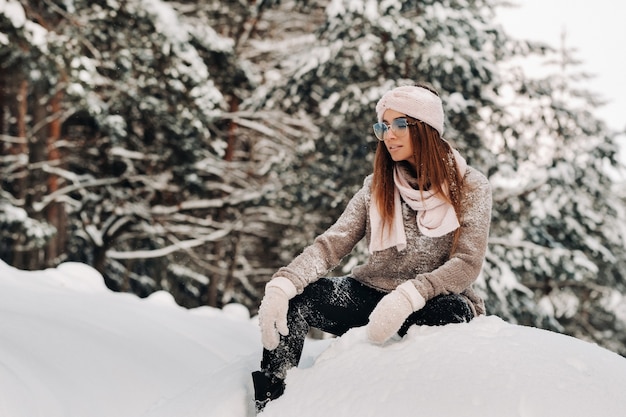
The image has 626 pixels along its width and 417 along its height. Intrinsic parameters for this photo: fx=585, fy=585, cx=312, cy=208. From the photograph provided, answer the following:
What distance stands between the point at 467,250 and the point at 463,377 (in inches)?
21.5

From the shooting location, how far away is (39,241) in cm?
718

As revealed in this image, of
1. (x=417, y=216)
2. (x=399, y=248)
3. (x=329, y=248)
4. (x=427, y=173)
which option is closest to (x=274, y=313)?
(x=329, y=248)

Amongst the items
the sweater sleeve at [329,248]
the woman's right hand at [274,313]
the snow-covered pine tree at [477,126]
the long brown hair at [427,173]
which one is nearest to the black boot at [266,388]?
the woman's right hand at [274,313]

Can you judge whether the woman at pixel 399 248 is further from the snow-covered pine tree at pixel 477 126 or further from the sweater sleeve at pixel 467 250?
the snow-covered pine tree at pixel 477 126

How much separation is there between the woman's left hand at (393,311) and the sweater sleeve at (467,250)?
0.04 meters

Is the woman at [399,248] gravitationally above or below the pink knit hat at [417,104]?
below

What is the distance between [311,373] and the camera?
2.11 metres

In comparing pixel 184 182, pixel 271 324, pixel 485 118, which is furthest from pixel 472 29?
pixel 271 324

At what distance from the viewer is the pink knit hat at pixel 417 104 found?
7.66ft

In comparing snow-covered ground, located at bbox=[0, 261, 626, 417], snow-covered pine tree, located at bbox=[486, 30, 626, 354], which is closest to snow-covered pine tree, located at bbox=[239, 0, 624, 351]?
snow-covered pine tree, located at bbox=[486, 30, 626, 354]

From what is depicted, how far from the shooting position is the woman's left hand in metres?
1.98

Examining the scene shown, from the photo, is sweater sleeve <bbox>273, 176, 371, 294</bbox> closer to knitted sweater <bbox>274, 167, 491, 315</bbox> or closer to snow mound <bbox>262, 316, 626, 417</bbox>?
knitted sweater <bbox>274, 167, 491, 315</bbox>

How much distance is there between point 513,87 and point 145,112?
4.83 m

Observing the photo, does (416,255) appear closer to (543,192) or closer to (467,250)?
(467,250)
